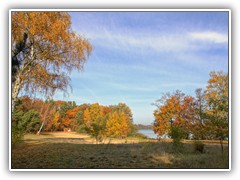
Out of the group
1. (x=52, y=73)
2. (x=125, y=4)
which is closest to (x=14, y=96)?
(x=52, y=73)

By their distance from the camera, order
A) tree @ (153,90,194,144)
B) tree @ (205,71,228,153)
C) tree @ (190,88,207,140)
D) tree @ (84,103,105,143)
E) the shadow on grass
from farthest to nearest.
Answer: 1. tree @ (84,103,105,143)
2. tree @ (153,90,194,144)
3. tree @ (190,88,207,140)
4. tree @ (205,71,228,153)
5. the shadow on grass

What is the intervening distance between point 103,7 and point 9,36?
1664 mm

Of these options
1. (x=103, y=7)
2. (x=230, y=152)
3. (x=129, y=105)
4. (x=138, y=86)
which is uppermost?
(x=103, y=7)

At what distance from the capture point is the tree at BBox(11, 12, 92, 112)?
4.07 metres

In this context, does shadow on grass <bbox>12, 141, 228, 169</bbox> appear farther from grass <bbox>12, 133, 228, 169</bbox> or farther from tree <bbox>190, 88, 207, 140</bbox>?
tree <bbox>190, 88, 207, 140</bbox>

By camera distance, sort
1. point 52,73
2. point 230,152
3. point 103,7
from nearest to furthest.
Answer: point 230,152 → point 103,7 → point 52,73

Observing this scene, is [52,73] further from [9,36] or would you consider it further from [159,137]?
[159,137]

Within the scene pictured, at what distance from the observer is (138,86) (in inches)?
157

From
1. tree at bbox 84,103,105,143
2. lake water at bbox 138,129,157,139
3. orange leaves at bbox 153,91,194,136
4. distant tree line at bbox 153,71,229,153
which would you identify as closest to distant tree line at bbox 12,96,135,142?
tree at bbox 84,103,105,143

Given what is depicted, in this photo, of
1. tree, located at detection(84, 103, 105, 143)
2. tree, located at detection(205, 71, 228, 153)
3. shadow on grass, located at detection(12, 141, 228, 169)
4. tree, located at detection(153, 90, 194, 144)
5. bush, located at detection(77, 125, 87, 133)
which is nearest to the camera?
shadow on grass, located at detection(12, 141, 228, 169)

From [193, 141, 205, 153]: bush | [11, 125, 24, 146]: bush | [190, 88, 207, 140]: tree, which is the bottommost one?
[193, 141, 205, 153]: bush

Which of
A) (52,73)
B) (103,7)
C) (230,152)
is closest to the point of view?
(230,152)

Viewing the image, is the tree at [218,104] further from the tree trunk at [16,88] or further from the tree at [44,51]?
the tree trunk at [16,88]

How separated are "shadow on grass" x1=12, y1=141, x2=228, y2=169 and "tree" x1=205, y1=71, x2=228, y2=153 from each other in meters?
0.31
